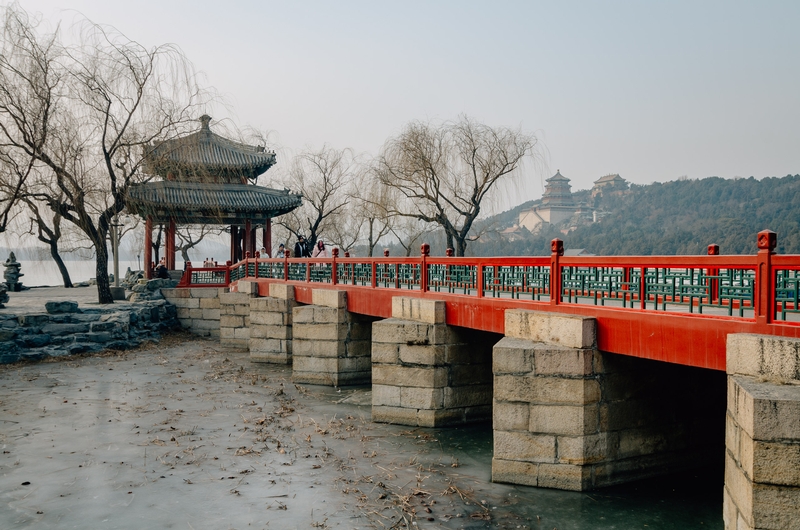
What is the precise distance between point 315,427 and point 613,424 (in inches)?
191

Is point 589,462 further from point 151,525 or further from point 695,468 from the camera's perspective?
point 151,525

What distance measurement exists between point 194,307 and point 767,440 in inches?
787

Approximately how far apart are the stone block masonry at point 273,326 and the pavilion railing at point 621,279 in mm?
2315

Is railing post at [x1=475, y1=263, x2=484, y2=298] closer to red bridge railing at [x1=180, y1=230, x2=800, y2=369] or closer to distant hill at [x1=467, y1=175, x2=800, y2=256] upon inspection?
red bridge railing at [x1=180, y1=230, x2=800, y2=369]

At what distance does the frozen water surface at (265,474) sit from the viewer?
21.3 ft

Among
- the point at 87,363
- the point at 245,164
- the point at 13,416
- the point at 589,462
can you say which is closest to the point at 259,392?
the point at 13,416

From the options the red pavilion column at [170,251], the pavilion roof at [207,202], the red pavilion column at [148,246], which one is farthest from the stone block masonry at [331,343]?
A: the red pavilion column at [170,251]

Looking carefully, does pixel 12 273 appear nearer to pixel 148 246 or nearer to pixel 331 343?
pixel 148 246

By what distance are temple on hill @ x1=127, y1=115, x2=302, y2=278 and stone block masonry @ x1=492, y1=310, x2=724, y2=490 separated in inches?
655

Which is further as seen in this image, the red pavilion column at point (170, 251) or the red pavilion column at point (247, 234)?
the red pavilion column at point (247, 234)

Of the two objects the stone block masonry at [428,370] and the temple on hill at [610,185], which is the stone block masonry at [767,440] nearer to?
the stone block masonry at [428,370]

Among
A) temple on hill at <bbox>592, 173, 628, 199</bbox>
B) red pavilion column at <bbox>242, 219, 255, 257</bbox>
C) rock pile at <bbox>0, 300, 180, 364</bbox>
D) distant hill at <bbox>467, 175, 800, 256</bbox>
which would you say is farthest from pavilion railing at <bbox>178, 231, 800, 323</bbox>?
temple on hill at <bbox>592, 173, 628, 199</bbox>

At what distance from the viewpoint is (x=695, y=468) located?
779 cm

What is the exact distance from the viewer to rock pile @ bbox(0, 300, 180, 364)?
15.9 m
